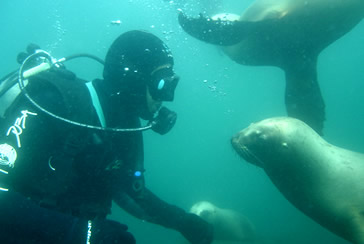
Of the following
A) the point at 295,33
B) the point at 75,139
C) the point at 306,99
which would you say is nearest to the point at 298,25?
the point at 295,33

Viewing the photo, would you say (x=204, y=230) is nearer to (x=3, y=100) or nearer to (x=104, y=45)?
(x=3, y=100)

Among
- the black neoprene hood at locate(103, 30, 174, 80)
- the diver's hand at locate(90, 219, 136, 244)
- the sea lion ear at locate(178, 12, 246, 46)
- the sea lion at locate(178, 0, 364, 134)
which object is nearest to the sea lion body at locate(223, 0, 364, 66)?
the sea lion at locate(178, 0, 364, 134)

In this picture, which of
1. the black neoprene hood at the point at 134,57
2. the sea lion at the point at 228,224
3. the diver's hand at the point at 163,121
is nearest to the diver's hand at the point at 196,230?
the diver's hand at the point at 163,121

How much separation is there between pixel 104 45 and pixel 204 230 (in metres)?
55.0

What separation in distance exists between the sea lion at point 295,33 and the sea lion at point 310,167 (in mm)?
1050

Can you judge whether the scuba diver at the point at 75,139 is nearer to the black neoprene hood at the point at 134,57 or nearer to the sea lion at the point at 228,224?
the black neoprene hood at the point at 134,57

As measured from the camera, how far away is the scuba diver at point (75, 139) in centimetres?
182

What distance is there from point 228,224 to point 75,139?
7788mm

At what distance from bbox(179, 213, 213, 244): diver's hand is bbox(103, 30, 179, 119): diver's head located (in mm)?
1373

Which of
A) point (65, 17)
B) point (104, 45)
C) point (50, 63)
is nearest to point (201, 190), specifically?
point (65, 17)

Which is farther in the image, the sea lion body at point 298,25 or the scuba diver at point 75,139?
the sea lion body at point 298,25

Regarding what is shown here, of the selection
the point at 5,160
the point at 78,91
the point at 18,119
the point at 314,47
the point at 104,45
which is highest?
the point at 104,45

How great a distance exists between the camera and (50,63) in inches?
100

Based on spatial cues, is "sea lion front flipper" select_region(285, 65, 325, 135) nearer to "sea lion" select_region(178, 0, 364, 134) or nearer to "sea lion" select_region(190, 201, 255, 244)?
"sea lion" select_region(178, 0, 364, 134)
